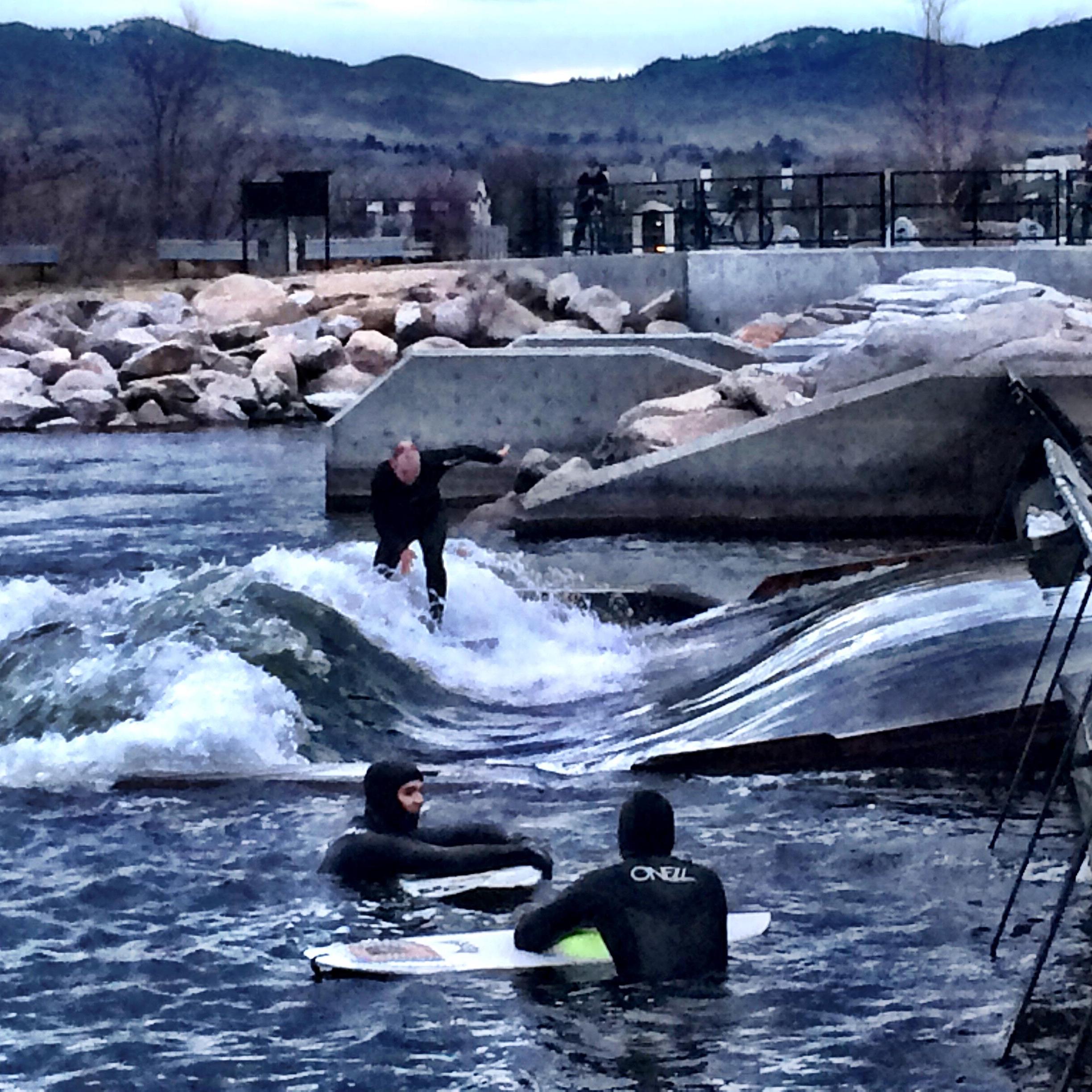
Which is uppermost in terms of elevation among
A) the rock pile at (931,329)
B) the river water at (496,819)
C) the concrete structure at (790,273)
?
the concrete structure at (790,273)

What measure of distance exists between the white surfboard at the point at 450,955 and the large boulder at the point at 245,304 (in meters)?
31.7

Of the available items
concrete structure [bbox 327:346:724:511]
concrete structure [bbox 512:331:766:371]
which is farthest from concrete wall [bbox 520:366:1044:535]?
concrete structure [bbox 512:331:766:371]

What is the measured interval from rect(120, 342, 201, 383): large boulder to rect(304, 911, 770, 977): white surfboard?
28553 millimetres

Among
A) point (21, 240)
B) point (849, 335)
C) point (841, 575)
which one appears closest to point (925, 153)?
point (21, 240)

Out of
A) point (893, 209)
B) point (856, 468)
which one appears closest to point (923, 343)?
point (856, 468)

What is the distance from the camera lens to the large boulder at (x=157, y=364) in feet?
122

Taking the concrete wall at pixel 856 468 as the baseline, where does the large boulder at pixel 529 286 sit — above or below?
above

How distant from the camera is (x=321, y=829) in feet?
37.1

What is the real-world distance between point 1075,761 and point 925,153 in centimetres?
6076

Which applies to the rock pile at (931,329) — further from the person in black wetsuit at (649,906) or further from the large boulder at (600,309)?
the person in black wetsuit at (649,906)

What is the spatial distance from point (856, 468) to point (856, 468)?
2 centimetres

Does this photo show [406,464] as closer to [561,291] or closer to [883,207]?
[883,207]

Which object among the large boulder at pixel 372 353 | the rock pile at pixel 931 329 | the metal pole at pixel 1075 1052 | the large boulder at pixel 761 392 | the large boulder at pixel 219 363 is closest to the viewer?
the metal pole at pixel 1075 1052

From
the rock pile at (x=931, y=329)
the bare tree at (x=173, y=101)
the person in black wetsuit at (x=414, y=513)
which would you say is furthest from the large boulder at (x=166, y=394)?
the bare tree at (x=173, y=101)
